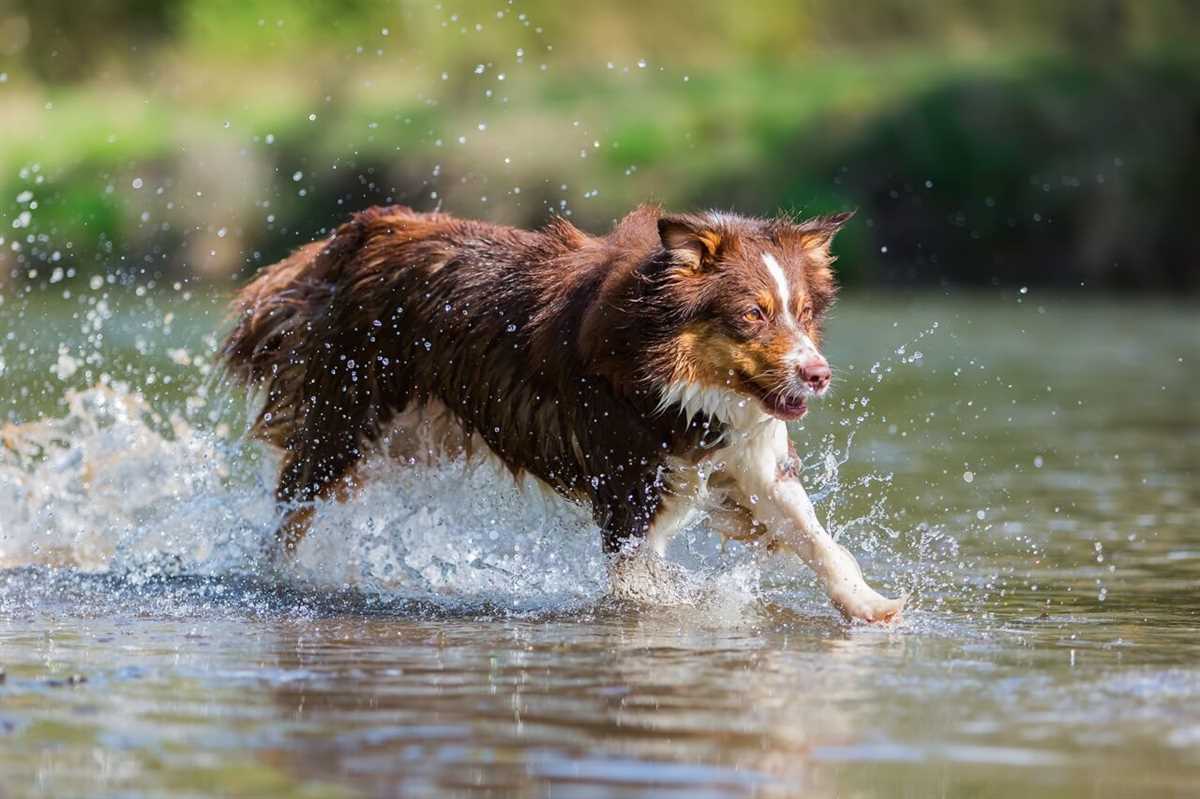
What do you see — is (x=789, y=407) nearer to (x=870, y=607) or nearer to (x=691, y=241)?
(x=691, y=241)

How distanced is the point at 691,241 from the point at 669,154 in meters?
20.7

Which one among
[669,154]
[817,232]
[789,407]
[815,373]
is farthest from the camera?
[669,154]

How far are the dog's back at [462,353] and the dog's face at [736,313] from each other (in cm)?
25

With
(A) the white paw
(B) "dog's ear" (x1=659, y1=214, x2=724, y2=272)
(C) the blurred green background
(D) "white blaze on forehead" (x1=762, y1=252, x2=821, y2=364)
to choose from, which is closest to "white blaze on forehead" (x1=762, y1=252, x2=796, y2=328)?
(D) "white blaze on forehead" (x1=762, y1=252, x2=821, y2=364)

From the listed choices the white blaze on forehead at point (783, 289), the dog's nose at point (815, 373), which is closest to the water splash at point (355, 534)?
the dog's nose at point (815, 373)

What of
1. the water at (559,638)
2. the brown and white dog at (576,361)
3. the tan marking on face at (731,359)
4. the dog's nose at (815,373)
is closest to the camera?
the water at (559,638)

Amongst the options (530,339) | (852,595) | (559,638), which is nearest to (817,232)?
(530,339)

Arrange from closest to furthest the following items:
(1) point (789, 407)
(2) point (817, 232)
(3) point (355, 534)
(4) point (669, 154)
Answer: (1) point (789, 407) → (2) point (817, 232) → (3) point (355, 534) → (4) point (669, 154)

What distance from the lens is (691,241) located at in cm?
711

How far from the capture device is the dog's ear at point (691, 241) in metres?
7.07

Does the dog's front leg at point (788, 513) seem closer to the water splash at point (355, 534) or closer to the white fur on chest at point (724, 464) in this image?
the white fur on chest at point (724, 464)

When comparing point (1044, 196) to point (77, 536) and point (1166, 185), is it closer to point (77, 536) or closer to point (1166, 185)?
point (1166, 185)

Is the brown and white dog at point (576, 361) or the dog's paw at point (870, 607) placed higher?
the brown and white dog at point (576, 361)

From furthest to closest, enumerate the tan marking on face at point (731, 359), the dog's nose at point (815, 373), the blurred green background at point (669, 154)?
the blurred green background at point (669, 154), the tan marking on face at point (731, 359), the dog's nose at point (815, 373)
